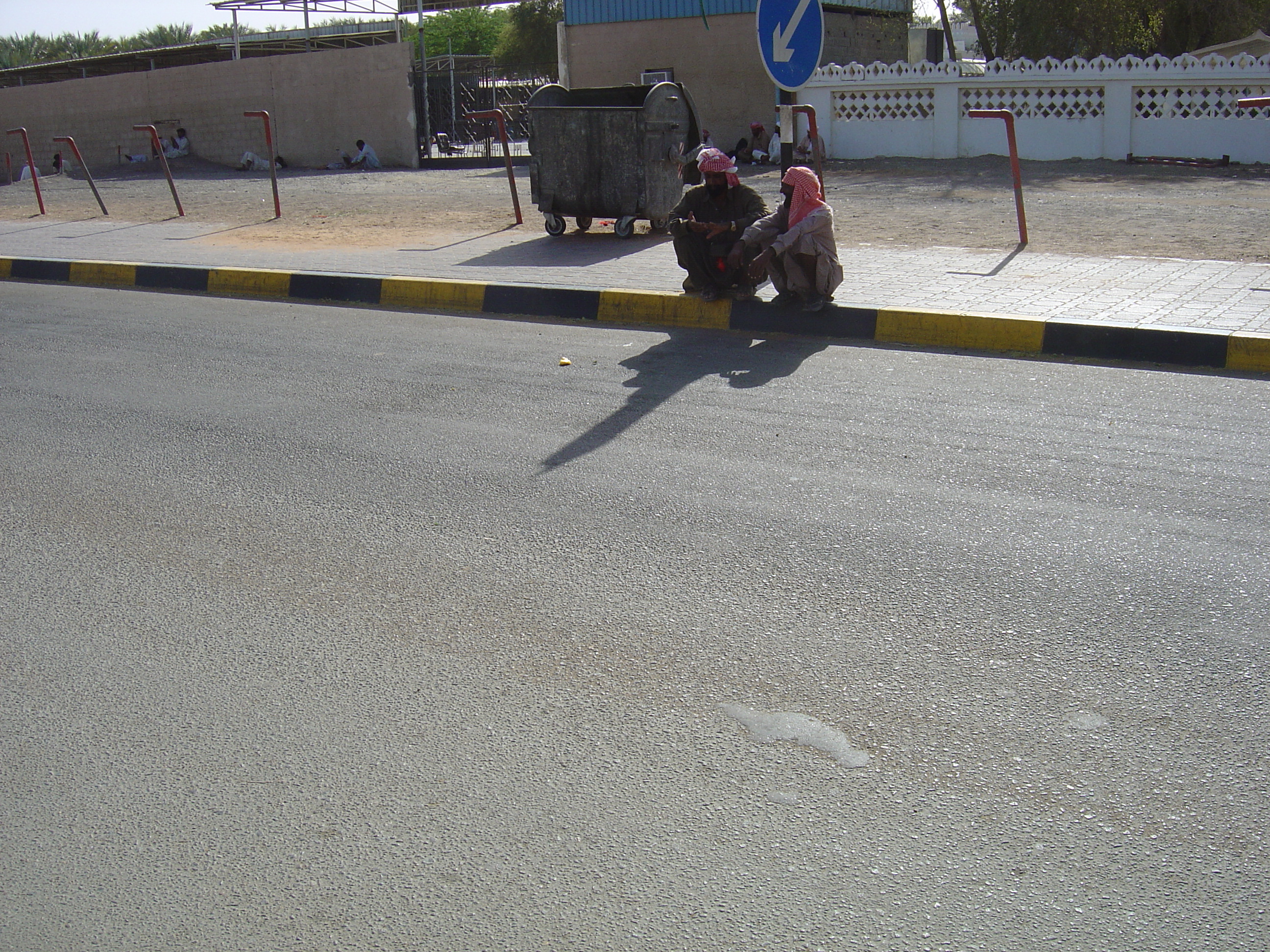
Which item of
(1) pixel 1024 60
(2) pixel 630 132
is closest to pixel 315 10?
(1) pixel 1024 60

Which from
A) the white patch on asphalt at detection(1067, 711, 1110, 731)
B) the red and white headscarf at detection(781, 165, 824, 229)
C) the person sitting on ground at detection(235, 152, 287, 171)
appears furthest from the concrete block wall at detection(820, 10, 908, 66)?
the white patch on asphalt at detection(1067, 711, 1110, 731)

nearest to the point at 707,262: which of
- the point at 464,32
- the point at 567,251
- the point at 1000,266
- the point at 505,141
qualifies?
the point at 1000,266

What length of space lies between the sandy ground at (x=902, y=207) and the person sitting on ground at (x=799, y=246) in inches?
119

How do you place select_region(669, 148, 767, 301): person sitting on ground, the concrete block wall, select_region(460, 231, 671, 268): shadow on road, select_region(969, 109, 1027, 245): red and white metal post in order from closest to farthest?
1. select_region(669, 148, 767, 301): person sitting on ground
2. select_region(969, 109, 1027, 245): red and white metal post
3. select_region(460, 231, 671, 268): shadow on road
4. the concrete block wall

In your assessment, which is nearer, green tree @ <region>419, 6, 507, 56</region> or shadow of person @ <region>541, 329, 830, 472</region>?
shadow of person @ <region>541, 329, 830, 472</region>

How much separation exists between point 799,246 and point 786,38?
5.96ft

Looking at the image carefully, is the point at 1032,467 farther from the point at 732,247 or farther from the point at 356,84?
the point at 356,84

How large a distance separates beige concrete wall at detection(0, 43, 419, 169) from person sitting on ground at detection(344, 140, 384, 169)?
537 mm

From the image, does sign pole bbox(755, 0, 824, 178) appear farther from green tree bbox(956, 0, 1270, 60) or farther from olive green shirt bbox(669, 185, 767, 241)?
green tree bbox(956, 0, 1270, 60)

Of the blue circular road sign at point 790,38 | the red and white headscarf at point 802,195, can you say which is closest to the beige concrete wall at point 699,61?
the blue circular road sign at point 790,38

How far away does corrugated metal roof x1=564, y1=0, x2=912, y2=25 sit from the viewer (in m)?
23.3

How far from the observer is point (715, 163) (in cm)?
759

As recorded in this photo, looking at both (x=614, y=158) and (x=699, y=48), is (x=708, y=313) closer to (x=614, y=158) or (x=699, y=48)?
(x=614, y=158)

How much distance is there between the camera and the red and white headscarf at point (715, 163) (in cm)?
758
